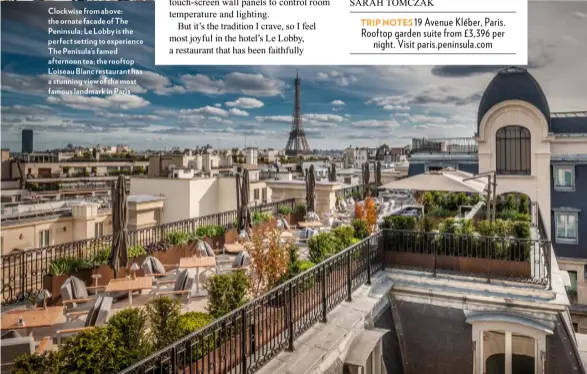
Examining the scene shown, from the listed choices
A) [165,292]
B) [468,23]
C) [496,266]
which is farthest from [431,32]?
[165,292]

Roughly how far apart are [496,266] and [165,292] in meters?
4.04

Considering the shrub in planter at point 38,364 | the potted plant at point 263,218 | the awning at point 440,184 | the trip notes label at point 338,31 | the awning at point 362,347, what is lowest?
the awning at point 362,347

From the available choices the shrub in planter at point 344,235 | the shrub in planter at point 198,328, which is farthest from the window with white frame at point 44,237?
the shrub in planter at point 198,328

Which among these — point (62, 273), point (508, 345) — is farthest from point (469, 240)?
point (62, 273)

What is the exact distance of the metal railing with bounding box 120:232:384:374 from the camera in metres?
2.31

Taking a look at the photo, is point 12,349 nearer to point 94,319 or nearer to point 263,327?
point 94,319

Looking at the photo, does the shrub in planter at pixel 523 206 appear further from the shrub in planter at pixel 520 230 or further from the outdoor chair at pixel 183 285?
the outdoor chair at pixel 183 285

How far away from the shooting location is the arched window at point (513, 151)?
13453 mm

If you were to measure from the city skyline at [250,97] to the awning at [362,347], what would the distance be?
3.95 m

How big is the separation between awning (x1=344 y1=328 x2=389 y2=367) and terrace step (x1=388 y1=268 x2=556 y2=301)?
1.26 meters

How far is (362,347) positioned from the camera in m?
3.56

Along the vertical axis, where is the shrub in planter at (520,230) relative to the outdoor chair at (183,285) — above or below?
above

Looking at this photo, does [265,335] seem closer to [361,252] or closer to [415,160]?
[361,252]

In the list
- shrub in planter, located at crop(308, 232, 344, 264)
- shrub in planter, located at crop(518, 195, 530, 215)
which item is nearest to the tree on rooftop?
shrub in planter, located at crop(308, 232, 344, 264)
